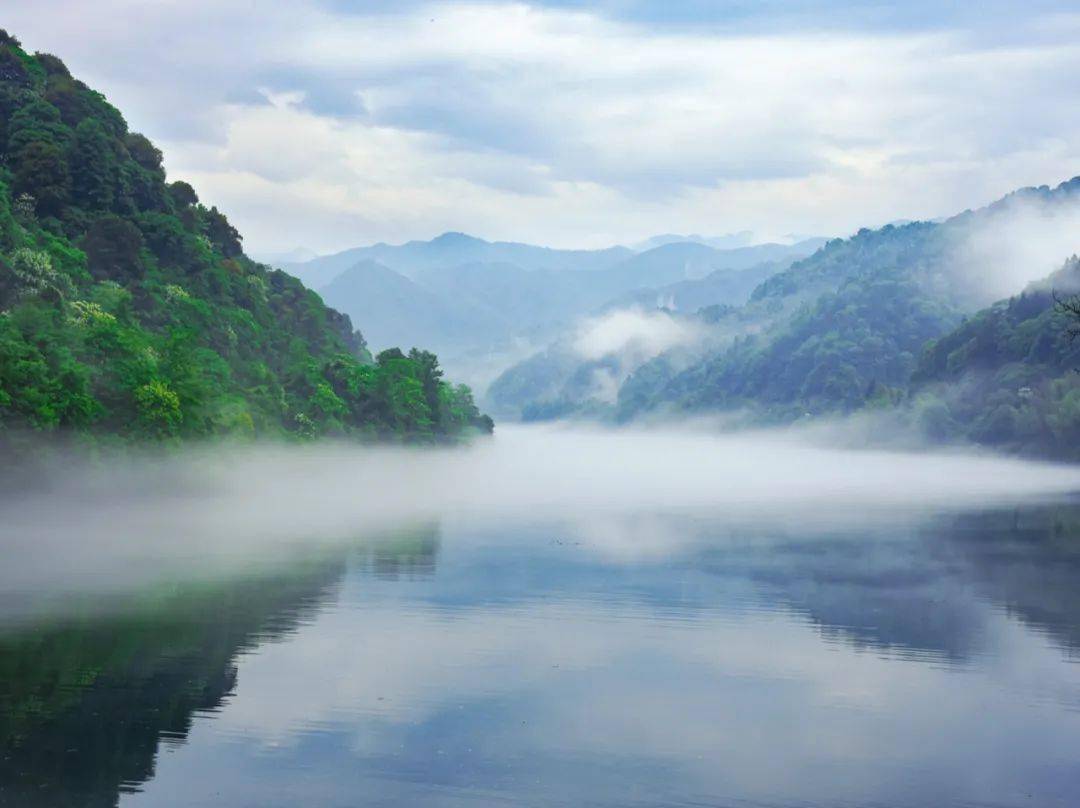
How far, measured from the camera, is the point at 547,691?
30094mm

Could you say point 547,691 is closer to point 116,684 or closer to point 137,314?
point 116,684

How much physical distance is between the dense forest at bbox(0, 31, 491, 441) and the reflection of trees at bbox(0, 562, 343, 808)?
27259 millimetres

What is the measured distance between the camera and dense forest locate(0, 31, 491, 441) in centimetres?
7212

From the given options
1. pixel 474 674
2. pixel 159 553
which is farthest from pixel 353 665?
pixel 159 553

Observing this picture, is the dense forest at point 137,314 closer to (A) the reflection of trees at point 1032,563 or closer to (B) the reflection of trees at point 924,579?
(B) the reflection of trees at point 924,579

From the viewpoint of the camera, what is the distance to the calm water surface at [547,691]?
23.2 metres

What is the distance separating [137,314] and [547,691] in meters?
83.2

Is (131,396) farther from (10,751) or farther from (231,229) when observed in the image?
(231,229)

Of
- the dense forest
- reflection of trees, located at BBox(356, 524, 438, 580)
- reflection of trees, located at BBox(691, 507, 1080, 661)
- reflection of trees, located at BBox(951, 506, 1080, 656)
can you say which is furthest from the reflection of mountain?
the dense forest

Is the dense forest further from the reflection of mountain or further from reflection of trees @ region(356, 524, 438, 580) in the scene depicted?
the reflection of mountain

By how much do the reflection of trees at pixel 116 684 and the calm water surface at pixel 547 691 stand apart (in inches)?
3.4

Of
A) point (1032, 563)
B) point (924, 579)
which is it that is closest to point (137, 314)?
point (924, 579)

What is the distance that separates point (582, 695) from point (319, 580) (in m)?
19.4

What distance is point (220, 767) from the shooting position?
23641mm
